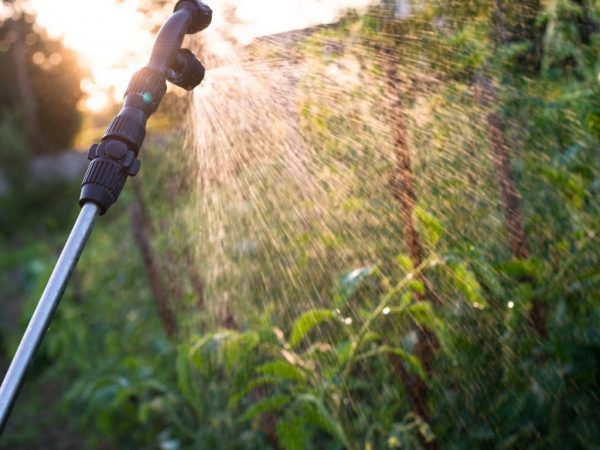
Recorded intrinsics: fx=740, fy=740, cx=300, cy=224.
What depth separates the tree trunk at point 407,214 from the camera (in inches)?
56.2

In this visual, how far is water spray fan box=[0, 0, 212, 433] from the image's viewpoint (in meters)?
0.90

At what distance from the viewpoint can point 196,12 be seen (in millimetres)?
1166

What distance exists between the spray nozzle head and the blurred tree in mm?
12516

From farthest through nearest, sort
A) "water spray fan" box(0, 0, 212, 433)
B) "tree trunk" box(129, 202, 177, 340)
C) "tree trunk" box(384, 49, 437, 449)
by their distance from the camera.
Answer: "tree trunk" box(129, 202, 177, 340), "tree trunk" box(384, 49, 437, 449), "water spray fan" box(0, 0, 212, 433)

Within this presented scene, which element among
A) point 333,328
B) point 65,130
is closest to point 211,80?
point 333,328

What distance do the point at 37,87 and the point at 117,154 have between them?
15.5 m

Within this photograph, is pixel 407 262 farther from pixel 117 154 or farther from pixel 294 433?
pixel 117 154

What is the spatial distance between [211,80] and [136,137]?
78 centimetres

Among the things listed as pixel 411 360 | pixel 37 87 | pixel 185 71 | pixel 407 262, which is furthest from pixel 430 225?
pixel 37 87

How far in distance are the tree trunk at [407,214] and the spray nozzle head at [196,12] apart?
426mm

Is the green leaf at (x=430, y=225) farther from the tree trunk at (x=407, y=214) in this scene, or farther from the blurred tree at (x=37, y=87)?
the blurred tree at (x=37, y=87)

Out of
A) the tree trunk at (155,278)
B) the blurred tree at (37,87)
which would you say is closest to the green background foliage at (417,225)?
the tree trunk at (155,278)

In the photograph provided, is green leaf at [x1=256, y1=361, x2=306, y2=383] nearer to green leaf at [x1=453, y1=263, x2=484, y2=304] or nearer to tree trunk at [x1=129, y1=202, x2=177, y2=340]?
green leaf at [x1=453, y1=263, x2=484, y2=304]

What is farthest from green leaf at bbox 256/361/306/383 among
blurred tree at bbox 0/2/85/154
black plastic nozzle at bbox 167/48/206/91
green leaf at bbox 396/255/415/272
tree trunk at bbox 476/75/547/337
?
blurred tree at bbox 0/2/85/154
